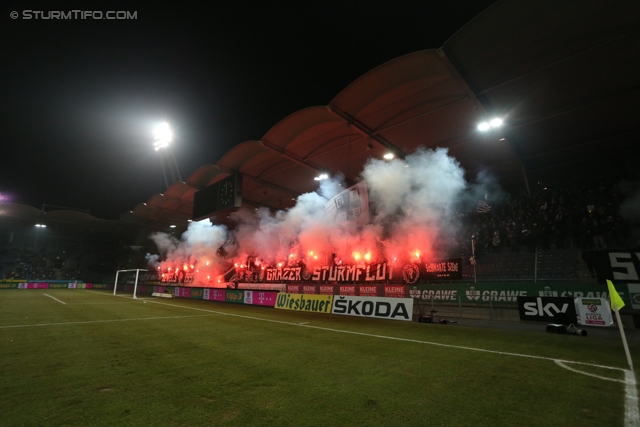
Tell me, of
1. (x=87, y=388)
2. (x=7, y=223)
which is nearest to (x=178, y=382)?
(x=87, y=388)

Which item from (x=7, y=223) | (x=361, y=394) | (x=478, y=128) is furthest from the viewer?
(x=7, y=223)

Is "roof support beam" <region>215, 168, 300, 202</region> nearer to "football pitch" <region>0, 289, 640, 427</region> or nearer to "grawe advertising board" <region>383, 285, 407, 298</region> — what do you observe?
"grawe advertising board" <region>383, 285, 407, 298</region>

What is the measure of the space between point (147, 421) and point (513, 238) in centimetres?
1888

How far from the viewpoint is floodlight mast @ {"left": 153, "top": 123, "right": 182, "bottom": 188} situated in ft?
87.2

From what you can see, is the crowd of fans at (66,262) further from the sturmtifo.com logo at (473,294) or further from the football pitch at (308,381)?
the sturmtifo.com logo at (473,294)

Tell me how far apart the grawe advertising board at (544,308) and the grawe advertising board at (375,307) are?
460 centimetres

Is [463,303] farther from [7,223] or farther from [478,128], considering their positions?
[7,223]

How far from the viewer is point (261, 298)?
20250 mm

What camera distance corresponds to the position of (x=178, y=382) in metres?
4.29

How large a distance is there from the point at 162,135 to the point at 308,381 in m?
28.1

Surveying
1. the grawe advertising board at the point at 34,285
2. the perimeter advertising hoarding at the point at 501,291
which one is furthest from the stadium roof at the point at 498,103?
the grawe advertising board at the point at 34,285

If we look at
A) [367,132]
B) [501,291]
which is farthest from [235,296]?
[501,291]

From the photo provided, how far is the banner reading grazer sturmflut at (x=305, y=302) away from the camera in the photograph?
1536 centimetres

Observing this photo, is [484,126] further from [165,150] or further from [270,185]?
[165,150]
